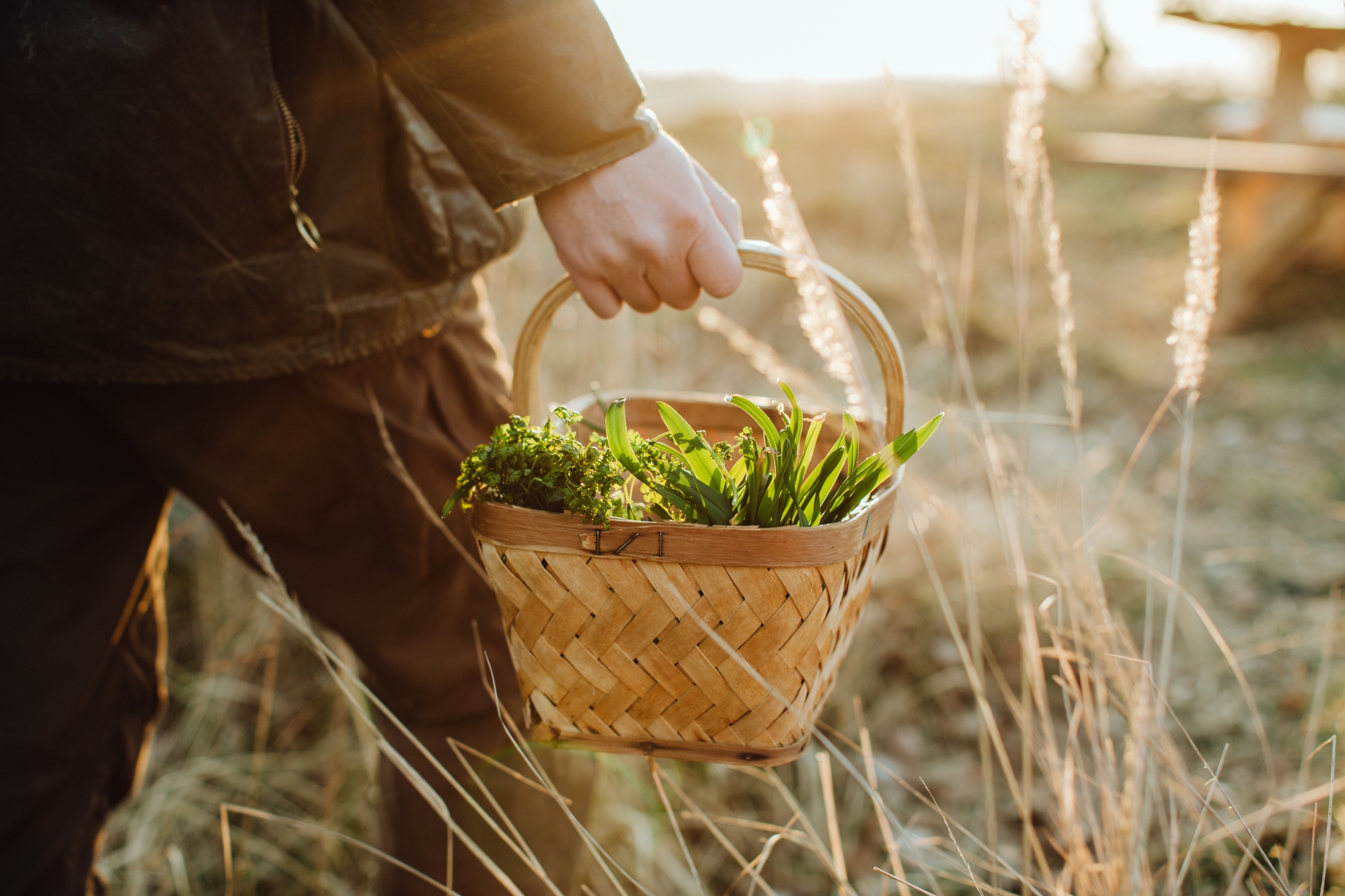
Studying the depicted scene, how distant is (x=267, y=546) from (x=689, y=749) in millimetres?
530

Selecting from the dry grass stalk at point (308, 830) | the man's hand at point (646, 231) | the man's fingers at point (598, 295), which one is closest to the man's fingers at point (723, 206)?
the man's hand at point (646, 231)

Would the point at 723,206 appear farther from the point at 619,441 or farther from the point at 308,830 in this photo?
the point at 308,830

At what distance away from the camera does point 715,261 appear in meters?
0.64

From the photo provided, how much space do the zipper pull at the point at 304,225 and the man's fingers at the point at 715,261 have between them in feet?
1.14

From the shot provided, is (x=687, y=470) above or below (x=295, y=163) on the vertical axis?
below

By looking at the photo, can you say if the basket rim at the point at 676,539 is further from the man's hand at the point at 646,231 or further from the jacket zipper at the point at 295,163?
the jacket zipper at the point at 295,163

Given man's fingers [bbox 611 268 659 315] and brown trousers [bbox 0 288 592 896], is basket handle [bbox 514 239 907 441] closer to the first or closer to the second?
man's fingers [bbox 611 268 659 315]

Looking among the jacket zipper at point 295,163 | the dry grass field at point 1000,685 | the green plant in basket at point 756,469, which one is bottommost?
the dry grass field at point 1000,685

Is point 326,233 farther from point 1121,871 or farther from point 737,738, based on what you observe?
point 1121,871

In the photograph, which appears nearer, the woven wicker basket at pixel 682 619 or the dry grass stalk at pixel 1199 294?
the woven wicker basket at pixel 682 619

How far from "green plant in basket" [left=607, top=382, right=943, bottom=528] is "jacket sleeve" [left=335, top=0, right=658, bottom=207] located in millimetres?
238

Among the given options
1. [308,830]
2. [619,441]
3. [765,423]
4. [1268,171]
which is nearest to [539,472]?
[619,441]

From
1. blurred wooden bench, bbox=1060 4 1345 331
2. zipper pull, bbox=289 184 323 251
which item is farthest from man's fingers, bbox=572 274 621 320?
blurred wooden bench, bbox=1060 4 1345 331

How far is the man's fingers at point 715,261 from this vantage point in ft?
2.10
